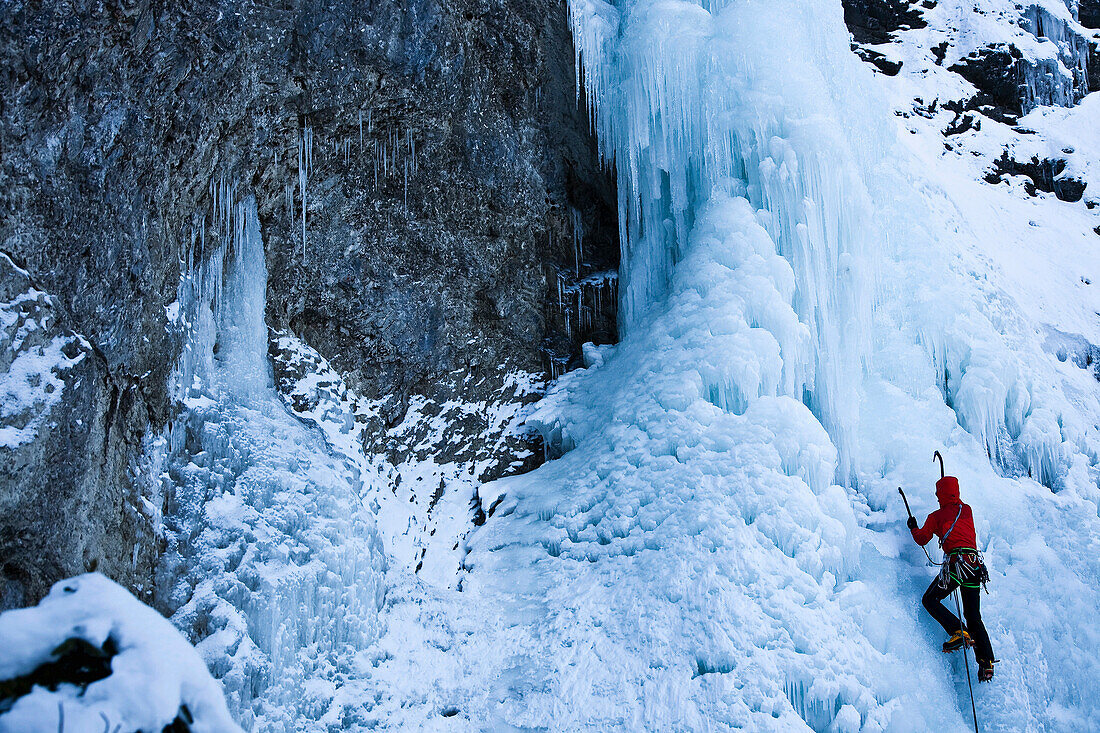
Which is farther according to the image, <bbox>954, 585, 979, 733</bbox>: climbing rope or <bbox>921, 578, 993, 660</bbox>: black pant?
<bbox>921, 578, 993, 660</bbox>: black pant

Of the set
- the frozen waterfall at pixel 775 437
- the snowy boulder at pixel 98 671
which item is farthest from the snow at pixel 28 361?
the frozen waterfall at pixel 775 437

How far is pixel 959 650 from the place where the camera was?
657cm

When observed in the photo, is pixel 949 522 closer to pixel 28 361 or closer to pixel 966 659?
pixel 966 659

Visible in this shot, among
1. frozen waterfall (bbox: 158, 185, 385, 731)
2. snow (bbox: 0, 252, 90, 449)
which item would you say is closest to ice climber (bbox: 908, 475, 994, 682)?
frozen waterfall (bbox: 158, 185, 385, 731)

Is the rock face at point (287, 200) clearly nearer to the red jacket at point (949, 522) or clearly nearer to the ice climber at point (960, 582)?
the red jacket at point (949, 522)

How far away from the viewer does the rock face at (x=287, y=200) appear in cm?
492

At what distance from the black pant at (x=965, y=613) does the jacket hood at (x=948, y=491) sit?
Result: 26.6 inches

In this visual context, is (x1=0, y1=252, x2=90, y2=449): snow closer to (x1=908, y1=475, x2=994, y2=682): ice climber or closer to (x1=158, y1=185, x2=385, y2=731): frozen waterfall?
(x1=158, y1=185, x2=385, y2=731): frozen waterfall

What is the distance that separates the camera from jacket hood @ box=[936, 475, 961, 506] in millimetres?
6848

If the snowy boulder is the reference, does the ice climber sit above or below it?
below

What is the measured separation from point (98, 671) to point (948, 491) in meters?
6.51

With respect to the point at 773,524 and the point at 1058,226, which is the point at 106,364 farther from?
the point at 1058,226

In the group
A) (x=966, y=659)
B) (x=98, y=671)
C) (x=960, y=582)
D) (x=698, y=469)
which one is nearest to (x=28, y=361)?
(x=98, y=671)

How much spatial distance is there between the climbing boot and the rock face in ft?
14.7
